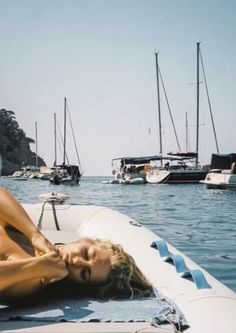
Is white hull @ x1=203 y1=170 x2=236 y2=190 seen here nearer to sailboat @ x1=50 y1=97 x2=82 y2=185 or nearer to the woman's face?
sailboat @ x1=50 y1=97 x2=82 y2=185

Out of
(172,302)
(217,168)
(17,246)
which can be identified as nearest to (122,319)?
(172,302)

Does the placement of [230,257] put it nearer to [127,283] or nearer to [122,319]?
[127,283]

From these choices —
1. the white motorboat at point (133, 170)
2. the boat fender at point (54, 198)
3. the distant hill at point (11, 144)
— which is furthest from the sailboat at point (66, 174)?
the distant hill at point (11, 144)

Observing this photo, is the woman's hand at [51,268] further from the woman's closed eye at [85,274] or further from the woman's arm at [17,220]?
the woman's arm at [17,220]

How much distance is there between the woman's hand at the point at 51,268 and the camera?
92.2 inches

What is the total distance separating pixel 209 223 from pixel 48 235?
738 centimetres

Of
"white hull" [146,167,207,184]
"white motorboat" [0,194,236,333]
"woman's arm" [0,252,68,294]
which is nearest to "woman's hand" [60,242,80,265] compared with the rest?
"woman's arm" [0,252,68,294]

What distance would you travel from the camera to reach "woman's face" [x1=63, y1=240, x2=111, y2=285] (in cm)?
254

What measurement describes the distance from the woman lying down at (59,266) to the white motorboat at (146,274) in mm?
120

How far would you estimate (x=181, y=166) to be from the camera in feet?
131

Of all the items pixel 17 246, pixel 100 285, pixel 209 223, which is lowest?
pixel 209 223

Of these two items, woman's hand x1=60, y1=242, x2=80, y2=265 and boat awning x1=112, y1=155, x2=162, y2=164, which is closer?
woman's hand x1=60, y1=242, x2=80, y2=265

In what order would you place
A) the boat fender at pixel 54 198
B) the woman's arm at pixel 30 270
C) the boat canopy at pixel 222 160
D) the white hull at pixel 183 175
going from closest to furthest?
the woman's arm at pixel 30 270 → the boat fender at pixel 54 198 → the boat canopy at pixel 222 160 → the white hull at pixel 183 175

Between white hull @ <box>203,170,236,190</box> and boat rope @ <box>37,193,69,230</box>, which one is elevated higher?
boat rope @ <box>37,193,69,230</box>
